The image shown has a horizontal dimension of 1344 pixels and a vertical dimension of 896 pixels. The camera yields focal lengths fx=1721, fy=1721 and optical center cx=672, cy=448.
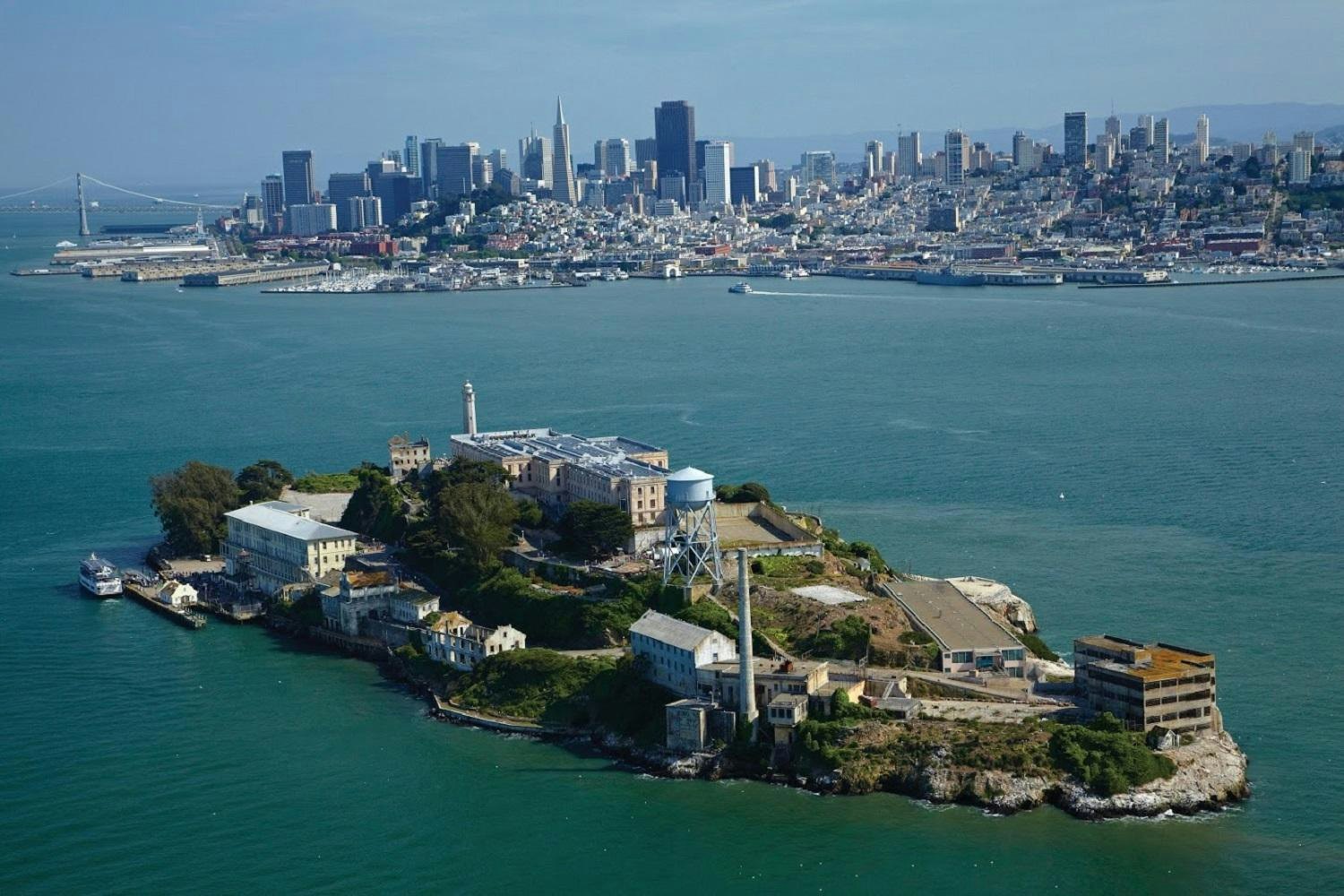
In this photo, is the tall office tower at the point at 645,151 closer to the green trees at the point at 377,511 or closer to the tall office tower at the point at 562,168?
the tall office tower at the point at 562,168

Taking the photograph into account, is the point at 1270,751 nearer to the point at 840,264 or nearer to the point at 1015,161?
the point at 840,264

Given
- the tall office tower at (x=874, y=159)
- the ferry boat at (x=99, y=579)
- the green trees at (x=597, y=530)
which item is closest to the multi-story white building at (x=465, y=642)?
the green trees at (x=597, y=530)

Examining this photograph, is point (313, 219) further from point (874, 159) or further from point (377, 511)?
point (377, 511)

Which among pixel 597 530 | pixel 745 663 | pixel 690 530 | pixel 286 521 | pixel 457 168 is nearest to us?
pixel 745 663

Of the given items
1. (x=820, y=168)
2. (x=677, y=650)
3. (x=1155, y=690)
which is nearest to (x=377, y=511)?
(x=677, y=650)

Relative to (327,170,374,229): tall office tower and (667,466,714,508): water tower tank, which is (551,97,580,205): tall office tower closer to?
(327,170,374,229): tall office tower

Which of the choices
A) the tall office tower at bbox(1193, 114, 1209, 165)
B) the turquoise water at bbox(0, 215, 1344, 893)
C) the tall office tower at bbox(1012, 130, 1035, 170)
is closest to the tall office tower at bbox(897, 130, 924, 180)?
the tall office tower at bbox(1012, 130, 1035, 170)

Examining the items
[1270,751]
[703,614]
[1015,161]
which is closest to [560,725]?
[703,614]
